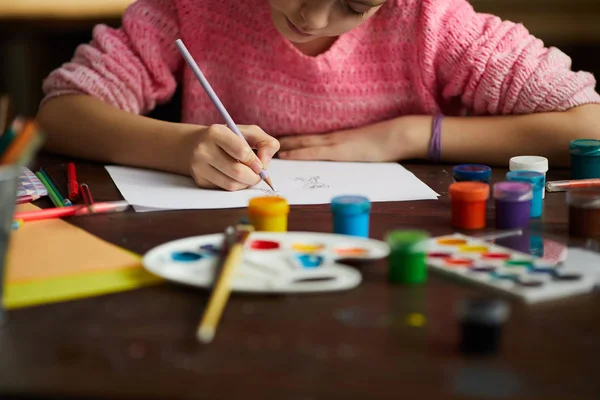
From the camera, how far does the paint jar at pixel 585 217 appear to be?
2.82 ft

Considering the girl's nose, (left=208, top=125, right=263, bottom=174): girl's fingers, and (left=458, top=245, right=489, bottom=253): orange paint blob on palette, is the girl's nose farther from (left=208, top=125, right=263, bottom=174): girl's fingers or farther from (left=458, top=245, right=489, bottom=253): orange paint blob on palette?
(left=458, top=245, right=489, bottom=253): orange paint blob on palette

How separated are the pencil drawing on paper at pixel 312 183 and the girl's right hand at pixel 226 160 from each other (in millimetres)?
56

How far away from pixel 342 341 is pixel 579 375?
0.16 metres

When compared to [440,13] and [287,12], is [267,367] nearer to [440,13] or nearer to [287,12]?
[287,12]

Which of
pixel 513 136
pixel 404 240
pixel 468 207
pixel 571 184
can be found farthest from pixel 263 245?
pixel 513 136

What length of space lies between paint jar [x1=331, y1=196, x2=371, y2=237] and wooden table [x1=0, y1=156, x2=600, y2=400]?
98 millimetres

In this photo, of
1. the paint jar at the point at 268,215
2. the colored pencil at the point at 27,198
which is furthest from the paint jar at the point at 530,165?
the colored pencil at the point at 27,198

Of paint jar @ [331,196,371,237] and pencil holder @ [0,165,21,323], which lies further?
paint jar @ [331,196,371,237]

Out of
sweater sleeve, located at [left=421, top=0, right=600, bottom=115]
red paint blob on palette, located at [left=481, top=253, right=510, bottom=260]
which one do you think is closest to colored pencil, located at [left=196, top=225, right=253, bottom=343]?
red paint blob on palette, located at [left=481, top=253, right=510, bottom=260]

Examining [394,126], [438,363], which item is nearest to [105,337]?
[438,363]

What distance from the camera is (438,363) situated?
1.89 ft

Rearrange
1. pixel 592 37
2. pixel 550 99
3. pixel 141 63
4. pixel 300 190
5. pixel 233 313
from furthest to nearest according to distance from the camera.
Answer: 1. pixel 592 37
2. pixel 141 63
3. pixel 550 99
4. pixel 300 190
5. pixel 233 313

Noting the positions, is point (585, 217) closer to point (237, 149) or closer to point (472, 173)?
point (472, 173)

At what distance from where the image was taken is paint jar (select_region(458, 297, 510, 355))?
58cm
